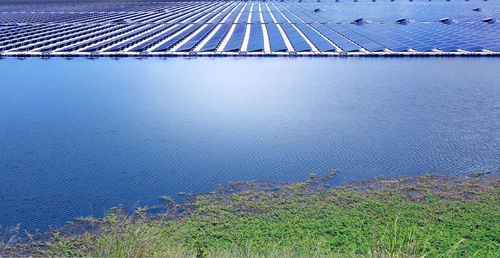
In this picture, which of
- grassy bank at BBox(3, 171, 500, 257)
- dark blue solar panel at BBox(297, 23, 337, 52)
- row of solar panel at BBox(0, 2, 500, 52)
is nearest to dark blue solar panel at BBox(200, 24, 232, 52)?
row of solar panel at BBox(0, 2, 500, 52)

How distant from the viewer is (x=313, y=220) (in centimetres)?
823

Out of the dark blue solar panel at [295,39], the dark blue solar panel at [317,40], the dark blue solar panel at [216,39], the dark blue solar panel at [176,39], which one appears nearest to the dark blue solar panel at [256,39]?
the dark blue solar panel at [295,39]

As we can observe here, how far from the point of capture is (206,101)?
52.5 feet

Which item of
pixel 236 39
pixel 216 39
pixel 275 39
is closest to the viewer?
pixel 275 39

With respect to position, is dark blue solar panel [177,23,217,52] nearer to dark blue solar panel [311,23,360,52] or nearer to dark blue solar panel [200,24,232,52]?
Answer: dark blue solar panel [200,24,232,52]

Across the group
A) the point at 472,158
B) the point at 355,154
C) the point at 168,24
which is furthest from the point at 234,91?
the point at 168,24

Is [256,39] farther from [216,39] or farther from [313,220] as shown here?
[313,220]

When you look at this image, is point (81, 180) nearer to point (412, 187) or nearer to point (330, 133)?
point (330, 133)

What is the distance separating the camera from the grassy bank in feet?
23.7

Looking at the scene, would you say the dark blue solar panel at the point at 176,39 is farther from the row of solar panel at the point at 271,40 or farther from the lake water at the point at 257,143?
the lake water at the point at 257,143

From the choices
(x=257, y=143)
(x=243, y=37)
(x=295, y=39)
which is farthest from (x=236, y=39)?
(x=257, y=143)

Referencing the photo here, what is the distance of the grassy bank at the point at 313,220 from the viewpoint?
721 centimetres

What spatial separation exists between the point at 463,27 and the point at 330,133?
2731cm

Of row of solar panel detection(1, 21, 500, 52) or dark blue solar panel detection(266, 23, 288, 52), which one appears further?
row of solar panel detection(1, 21, 500, 52)
